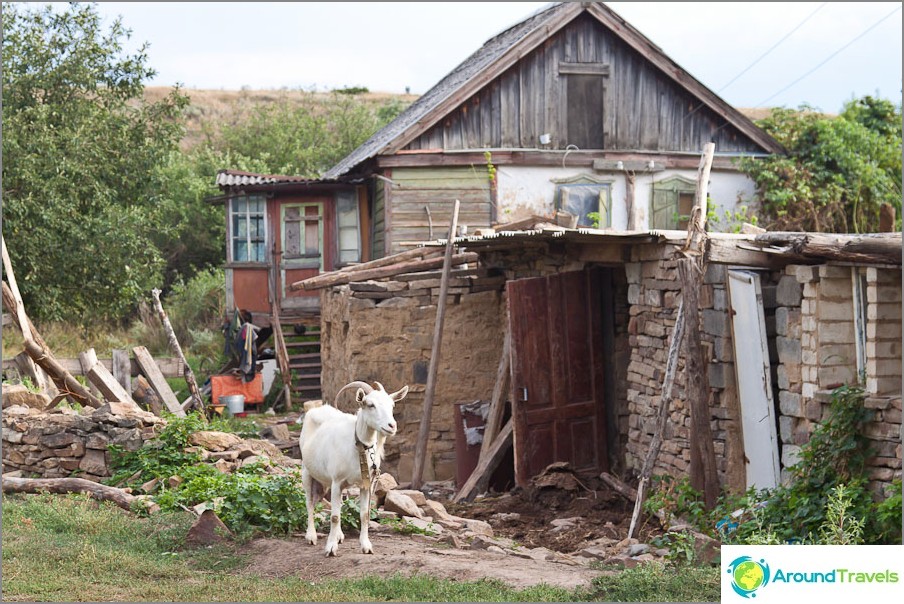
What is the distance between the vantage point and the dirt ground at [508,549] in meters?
6.91

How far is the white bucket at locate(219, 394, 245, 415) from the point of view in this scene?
60.8 feet

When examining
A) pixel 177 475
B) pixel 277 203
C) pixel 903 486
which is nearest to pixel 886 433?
pixel 903 486

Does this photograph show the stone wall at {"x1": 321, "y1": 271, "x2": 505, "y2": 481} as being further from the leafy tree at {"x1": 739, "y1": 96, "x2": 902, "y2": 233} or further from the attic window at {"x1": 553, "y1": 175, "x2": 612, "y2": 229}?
the leafy tree at {"x1": 739, "y1": 96, "x2": 902, "y2": 233}

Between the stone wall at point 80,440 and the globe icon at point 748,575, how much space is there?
7.18 m

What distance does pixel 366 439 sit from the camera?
23.5ft

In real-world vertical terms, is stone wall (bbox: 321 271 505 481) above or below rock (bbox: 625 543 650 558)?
above

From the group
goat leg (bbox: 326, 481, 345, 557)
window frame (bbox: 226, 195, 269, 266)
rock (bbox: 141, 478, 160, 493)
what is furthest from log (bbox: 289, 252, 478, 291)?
window frame (bbox: 226, 195, 269, 266)

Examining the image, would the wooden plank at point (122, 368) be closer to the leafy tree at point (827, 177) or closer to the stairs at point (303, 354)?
the stairs at point (303, 354)

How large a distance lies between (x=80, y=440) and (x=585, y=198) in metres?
9.98

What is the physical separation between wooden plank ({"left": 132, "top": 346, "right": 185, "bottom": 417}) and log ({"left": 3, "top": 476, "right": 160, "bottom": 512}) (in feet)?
10.1

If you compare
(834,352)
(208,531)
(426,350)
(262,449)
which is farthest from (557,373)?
(208,531)

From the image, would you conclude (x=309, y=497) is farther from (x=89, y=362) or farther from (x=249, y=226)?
(x=249, y=226)

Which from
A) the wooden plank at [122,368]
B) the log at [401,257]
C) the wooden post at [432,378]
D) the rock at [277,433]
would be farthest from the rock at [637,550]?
the wooden plank at [122,368]

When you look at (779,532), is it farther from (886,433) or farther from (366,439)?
(366,439)
